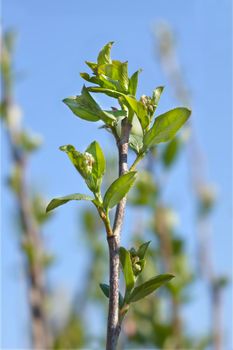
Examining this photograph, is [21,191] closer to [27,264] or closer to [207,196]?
[27,264]

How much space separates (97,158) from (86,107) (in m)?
0.05

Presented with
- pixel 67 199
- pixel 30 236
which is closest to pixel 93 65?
pixel 67 199

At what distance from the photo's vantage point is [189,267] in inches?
80.4

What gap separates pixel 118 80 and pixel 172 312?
1.23 meters

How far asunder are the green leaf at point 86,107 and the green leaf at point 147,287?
14cm

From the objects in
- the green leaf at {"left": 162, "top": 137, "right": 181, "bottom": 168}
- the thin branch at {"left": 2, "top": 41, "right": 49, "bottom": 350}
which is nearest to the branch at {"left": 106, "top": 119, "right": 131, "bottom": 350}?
the thin branch at {"left": 2, "top": 41, "right": 49, "bottom": 350}

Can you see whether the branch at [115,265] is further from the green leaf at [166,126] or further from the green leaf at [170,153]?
the green leaf at [170,153]

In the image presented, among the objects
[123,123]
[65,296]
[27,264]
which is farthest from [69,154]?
[65,296]

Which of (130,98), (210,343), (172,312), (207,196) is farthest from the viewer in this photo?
(207,196)

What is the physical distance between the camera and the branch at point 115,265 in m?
0.52

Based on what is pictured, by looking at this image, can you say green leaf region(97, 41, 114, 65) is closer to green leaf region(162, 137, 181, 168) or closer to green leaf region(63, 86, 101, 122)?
green leaf region(63, 86, 101, 122)

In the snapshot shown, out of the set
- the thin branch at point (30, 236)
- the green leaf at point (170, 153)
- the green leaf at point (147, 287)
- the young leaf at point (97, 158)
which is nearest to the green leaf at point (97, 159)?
the young leaf at point (97, 158)

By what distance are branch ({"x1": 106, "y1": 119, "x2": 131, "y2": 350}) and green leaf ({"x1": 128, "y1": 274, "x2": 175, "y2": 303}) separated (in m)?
0.06

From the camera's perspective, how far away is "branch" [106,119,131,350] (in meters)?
0.52
